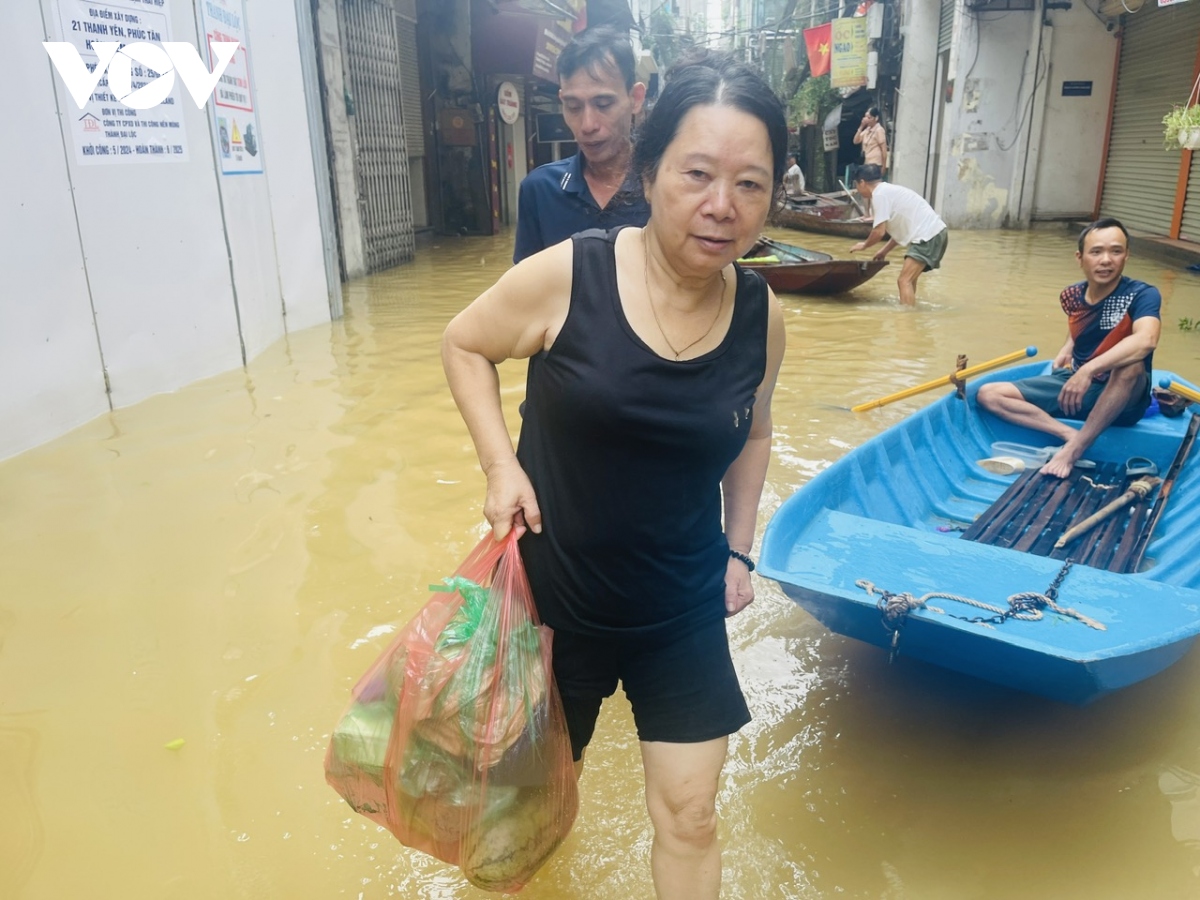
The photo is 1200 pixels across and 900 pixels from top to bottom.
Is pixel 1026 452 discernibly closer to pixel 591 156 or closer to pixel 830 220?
pixel 591 156

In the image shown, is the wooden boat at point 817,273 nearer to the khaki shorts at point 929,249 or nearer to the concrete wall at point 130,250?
the khaki shorts at point 929,249

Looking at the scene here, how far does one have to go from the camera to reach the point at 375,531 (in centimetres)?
416

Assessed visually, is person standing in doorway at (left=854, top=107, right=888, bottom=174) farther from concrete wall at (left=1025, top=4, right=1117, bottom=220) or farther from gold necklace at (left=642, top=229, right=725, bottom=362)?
gold necklace at (left=642, top=229, right=725, bottom=362)

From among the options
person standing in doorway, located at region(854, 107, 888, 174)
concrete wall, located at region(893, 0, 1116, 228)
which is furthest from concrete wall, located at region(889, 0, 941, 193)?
person standing in doorway, located at region(854, 107, 888, 174)

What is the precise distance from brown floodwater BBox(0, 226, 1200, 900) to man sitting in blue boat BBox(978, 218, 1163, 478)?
121 cm

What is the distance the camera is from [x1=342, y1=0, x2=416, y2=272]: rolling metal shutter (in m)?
11.3

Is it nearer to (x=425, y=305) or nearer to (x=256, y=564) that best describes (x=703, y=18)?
(x=425, y=305)

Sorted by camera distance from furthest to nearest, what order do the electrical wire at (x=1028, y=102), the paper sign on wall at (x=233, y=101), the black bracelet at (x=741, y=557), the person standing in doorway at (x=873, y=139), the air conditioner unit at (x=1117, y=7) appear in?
the electrical wire at (x=1028, y=102)
the person standing in doorway at (x=873, y=139)
the air conditioner unit at (x=1117, y=7)
the paper sign on wall at (x=233, y=101)
the black bracelet at (x=741, y=557)

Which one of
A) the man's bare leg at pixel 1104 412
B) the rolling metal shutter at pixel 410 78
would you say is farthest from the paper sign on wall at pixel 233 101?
the rolling metal shutter at pixel 410 78

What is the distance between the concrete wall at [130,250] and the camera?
476 cm

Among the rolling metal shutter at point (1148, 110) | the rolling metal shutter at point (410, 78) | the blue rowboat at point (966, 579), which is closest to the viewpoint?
the blue rowboat at point (966, 579)

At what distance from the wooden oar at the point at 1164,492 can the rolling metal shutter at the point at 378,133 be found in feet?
30.5

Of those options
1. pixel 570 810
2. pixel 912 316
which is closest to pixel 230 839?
pixel 570 810

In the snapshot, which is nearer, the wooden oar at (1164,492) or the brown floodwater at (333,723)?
the brown floodwater at (333,723)
